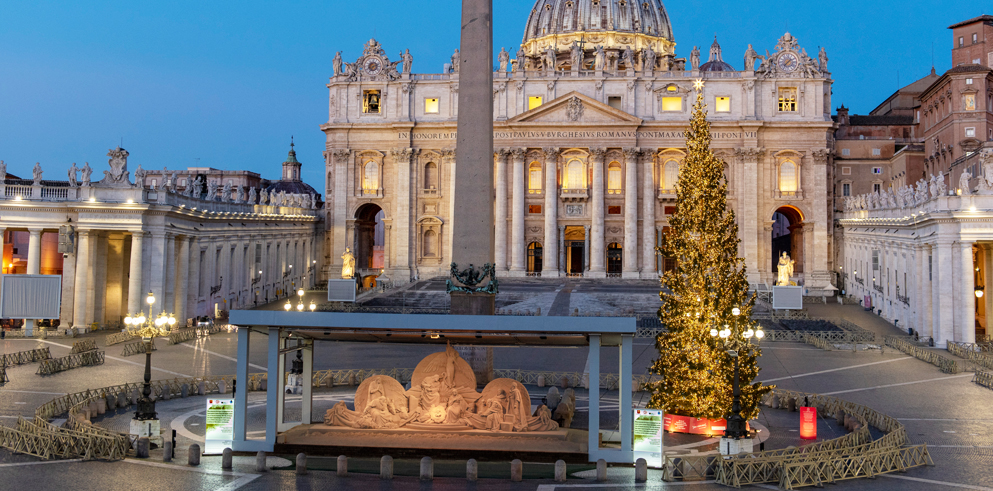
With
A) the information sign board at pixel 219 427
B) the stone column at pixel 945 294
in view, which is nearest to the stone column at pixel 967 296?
the stone column at pixel 945 294

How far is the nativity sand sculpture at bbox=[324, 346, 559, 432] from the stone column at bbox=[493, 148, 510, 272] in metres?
56.0

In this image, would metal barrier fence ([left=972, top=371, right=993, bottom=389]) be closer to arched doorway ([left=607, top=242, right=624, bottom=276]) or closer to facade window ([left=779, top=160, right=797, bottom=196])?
facade window ([left=779, top=160, right=797, bottom=196])

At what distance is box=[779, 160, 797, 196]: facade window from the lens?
246ft

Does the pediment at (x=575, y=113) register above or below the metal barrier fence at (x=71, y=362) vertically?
above

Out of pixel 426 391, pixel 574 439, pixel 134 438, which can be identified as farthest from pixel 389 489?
pixel 134 438

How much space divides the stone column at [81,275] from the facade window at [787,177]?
54.3 m

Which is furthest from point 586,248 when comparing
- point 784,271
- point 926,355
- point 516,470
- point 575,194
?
point 516,470

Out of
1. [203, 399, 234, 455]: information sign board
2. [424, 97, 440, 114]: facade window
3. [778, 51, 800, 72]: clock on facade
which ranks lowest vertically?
[203, 399, 234, 455]: information sign board

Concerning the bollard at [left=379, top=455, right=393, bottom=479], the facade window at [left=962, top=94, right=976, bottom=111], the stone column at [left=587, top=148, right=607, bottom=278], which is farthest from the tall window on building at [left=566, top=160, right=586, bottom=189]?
the bollard at [left=379, top=455, right=393, bottom=479]

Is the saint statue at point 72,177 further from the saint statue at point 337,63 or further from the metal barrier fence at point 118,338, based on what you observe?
the saint statue at point 337,63

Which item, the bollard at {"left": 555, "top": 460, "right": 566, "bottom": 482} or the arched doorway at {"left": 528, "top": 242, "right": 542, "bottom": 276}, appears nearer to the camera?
the bollard at {"left": 555, "top": 460, "right": 566, "bottom": 482}

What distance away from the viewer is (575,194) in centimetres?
7569

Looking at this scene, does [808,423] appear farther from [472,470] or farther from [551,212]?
[551,212]

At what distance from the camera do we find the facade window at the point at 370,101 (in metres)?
78.2
